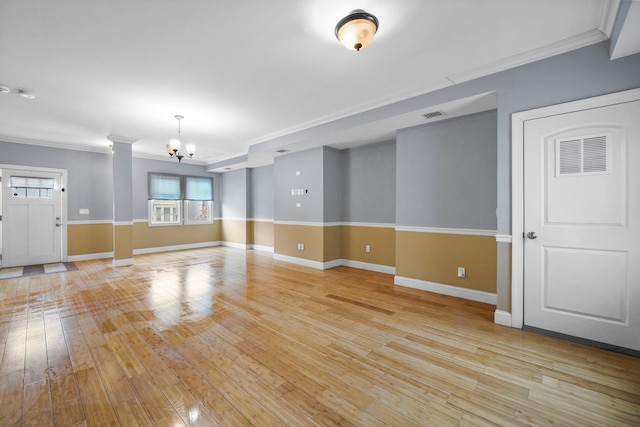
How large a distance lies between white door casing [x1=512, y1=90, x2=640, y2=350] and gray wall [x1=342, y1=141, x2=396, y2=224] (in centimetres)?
252

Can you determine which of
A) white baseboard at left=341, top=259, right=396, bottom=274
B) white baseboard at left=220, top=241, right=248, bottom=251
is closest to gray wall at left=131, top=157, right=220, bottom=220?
white baseboard at left=220, top=241, right=248, bottom=251

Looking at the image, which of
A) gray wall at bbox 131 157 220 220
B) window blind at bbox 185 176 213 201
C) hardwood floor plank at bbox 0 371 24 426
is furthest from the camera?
window blind at bbox 185 176 213 201

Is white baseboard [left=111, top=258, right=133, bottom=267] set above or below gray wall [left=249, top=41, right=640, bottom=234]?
below

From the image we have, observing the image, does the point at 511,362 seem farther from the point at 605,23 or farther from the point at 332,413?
the point at 605,23

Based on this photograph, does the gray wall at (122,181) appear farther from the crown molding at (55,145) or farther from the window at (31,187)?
the window at (31,187)

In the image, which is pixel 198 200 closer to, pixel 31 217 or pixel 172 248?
pixel 172 248

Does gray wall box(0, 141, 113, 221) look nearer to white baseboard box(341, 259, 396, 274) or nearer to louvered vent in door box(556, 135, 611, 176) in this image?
white baseboard box(341, 259, 396, 274)

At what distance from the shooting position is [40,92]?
140 inches

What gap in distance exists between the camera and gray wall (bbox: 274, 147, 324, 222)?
227 inches

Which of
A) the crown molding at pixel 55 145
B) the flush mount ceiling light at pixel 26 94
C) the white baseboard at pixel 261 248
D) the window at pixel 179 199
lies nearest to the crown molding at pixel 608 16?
the flush mount ceiling light at pixel 26 94

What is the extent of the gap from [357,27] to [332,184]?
3.82m

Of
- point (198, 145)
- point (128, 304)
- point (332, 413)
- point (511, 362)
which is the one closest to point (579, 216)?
point (511, 362)

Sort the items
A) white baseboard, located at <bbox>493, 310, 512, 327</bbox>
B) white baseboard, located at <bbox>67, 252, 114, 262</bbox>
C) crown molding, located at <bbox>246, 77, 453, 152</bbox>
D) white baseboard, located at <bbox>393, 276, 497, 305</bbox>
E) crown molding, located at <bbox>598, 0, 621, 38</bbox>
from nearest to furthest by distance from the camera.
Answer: crown molding, located at <bbox>598, 0, 621, 38</bbox>, white baseboard, located at <bbox>493, 310, 512, 327</bbox>, crown molding, located at <bbox>246, 77, 453, 152</bbox>, white baseboard, located at <bbox>393, 276, 497, 305</bbox>, white baseboard, located at <bbox>67, 252, 114, 262</bbox>

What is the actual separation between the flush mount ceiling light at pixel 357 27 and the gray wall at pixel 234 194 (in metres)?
6.72
